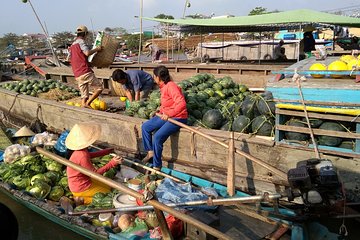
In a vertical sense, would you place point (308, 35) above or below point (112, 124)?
above

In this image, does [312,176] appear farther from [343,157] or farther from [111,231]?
[111,231]

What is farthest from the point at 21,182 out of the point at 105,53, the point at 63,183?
the point at 105,53

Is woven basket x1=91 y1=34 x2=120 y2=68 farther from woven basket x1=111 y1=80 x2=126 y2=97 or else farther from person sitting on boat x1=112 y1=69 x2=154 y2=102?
woven basket x1=111 y1=80 x2=126 y2=97

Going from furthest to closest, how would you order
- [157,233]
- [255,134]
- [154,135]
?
[154,135] → [255,134] → [157,233]

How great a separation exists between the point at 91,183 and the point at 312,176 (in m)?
3.24

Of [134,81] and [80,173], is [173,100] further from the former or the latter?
[134,81]

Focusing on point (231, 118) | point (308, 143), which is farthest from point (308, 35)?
point (308, 143)

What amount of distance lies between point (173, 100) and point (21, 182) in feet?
9.44

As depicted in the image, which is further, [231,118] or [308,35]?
[308,35]

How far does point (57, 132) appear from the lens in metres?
9.03

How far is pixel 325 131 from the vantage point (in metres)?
4.50

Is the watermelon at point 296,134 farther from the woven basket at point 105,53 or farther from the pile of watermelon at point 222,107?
the woven basket at point 105,53

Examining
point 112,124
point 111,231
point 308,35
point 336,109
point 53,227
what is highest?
point 308,35

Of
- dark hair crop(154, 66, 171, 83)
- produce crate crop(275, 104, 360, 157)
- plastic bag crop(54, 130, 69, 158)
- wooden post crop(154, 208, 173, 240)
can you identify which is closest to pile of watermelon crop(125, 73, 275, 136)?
produce crate crop(275, 104, 360, 157)
